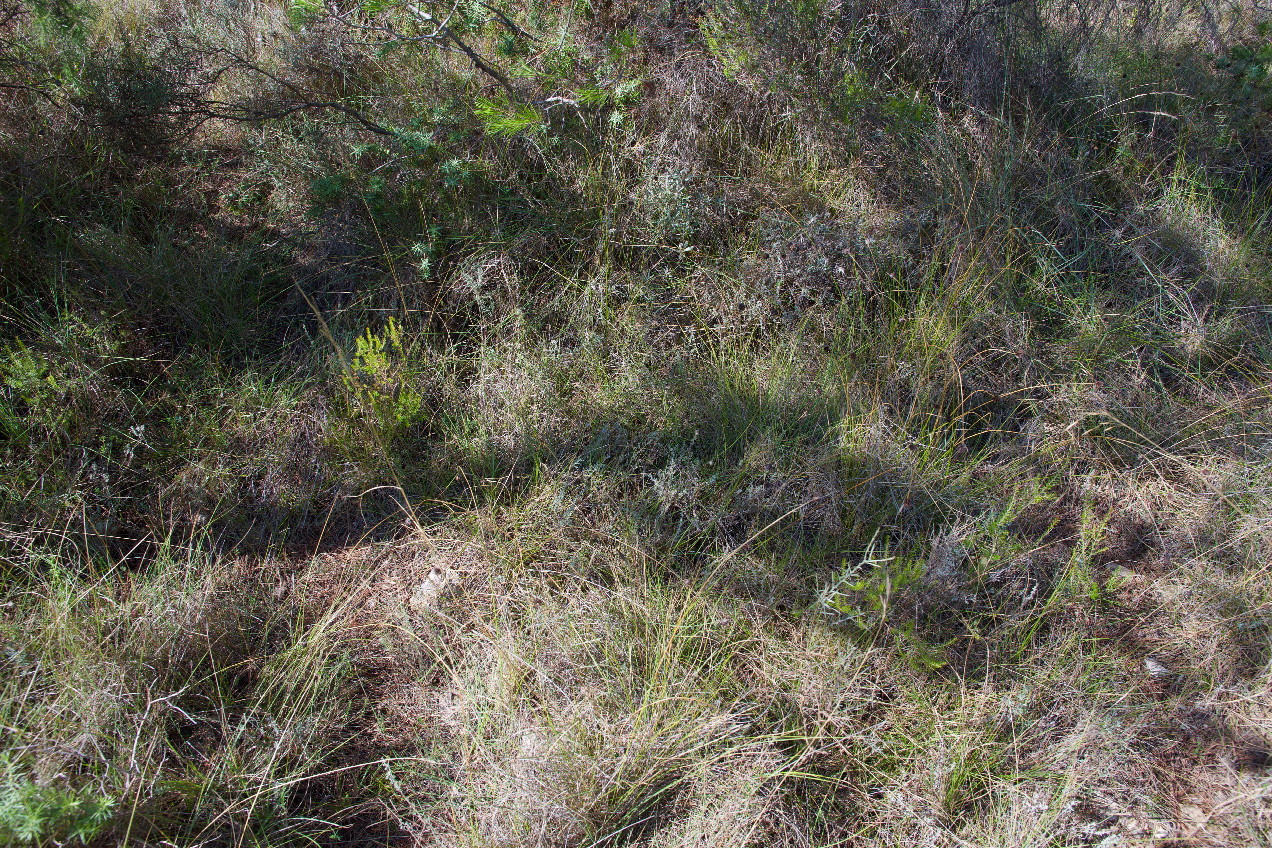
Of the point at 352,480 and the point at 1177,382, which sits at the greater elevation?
the point at 1177,382

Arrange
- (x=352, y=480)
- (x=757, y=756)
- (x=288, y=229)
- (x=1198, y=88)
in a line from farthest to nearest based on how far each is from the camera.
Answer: (x=1198, y=88) < (x=288, y=229) < (x=352, y=480) < (x=757, y=756)

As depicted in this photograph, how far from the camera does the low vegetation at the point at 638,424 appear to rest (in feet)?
6.75

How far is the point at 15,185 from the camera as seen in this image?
10.8ft

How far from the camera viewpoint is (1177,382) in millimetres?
3012

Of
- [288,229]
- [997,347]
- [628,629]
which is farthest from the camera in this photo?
[288,229]

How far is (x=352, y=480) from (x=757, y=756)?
1753 millimetres

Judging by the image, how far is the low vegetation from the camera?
206 centimetres

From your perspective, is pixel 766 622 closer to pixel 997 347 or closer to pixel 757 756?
A: pixel 757 756

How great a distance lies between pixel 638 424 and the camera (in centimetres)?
292

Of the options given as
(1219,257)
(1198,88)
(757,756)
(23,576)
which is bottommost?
(23,576)

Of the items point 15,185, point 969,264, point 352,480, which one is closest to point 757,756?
point 352,480

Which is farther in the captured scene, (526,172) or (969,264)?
(526,172)

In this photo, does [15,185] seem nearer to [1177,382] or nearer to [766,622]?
[766,622]

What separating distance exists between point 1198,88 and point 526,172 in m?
3.41
